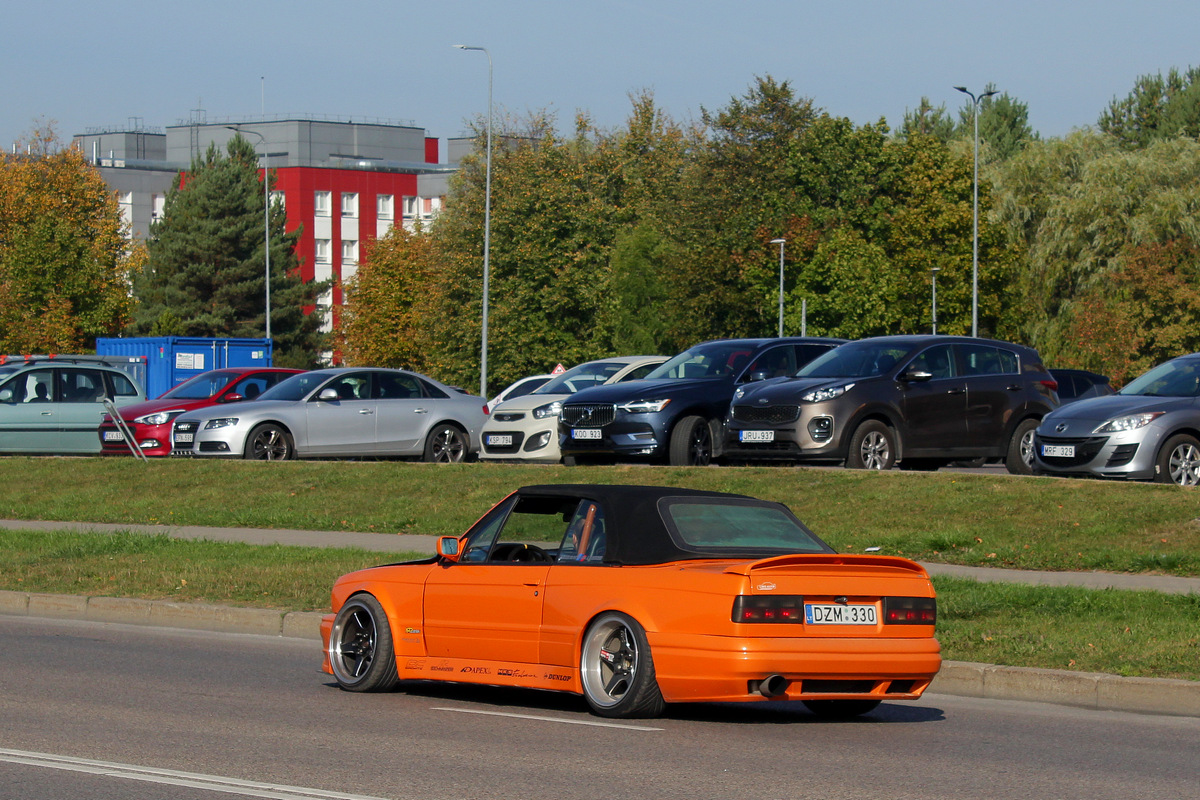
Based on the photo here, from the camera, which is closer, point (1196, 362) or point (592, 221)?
point (1196, 362)

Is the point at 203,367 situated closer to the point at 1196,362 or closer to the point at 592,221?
the point at 592,221

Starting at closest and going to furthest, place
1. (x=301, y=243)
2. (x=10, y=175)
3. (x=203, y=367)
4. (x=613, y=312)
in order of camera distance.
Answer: (x=203, y=367) < (x=613, y=312) < (x=10, y=175) < (x=301, y=243)

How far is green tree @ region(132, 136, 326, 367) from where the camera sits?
90688mm

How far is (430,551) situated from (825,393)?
5.26 metres

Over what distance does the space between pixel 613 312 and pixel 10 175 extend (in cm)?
3249

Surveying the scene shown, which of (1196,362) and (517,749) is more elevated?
(1196,362)

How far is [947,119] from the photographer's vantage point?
110938 millimetres

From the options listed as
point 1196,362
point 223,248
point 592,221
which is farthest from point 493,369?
point 1196,362

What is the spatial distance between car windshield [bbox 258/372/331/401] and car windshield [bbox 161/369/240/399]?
271 cm

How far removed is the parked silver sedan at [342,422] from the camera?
78.1ft

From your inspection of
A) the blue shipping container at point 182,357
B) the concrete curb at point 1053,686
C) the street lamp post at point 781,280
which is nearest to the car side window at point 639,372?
the concrete curb at point 1053,686

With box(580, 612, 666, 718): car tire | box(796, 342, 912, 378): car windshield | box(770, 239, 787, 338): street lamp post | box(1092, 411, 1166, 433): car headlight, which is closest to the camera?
box(580, 612, 666, 718): car tire

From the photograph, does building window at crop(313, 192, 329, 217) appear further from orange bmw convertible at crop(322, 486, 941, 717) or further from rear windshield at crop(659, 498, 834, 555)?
rear windshield at crop(659, 498, 834, 555)

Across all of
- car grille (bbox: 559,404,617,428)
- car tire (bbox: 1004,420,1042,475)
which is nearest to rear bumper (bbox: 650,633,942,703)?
car tire (bbox: 1004,420,1042,475)
